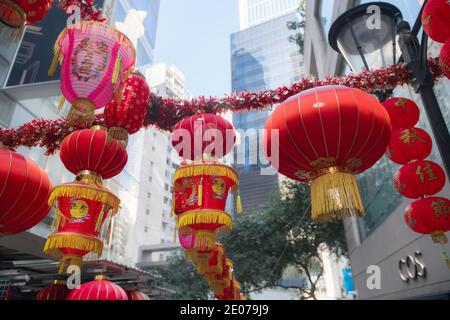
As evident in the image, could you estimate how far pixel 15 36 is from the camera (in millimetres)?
2877

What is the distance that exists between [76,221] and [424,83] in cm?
418

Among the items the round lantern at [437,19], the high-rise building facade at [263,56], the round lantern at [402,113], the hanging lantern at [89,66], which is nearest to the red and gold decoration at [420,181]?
the round lantern at [402,113]

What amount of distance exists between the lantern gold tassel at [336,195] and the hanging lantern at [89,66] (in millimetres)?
2261

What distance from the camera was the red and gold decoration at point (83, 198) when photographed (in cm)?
336

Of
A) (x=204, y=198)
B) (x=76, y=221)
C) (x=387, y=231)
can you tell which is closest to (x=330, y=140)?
(x=204, y=198)

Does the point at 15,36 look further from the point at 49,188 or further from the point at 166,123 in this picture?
the point at 166,123

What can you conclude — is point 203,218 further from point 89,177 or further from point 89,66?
point 89,66

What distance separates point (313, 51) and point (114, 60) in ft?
54.9

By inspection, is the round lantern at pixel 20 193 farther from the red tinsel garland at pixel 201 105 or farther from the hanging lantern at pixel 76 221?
the red tinsel garland at pixel 201 105

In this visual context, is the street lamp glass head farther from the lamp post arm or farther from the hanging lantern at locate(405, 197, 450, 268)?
the hanging lantern at locate(405, 197, 450, 268)

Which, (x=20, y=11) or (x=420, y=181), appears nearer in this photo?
(x=20, y=11)

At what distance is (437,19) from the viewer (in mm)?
3387
